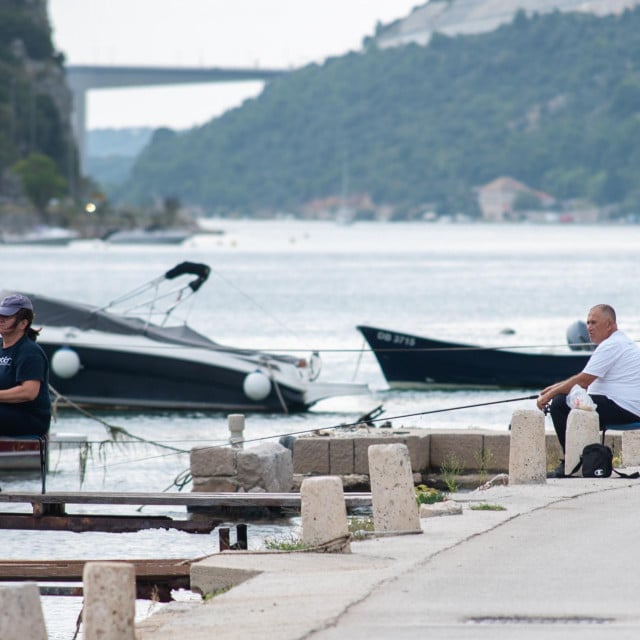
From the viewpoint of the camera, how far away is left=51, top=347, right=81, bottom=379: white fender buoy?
26984mm

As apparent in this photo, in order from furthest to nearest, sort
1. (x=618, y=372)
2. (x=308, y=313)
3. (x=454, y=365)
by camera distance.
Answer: (x=308, y=313) < (x=454, y=365) < (x=618, y=372)

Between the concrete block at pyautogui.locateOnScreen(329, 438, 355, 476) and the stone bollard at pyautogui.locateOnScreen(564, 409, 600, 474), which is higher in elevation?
the stone bollard at pyautogui.locateOnScreen(564, 409, 600, 474)

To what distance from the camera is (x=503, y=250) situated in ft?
515

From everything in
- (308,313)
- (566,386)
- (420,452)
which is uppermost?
(566,386)

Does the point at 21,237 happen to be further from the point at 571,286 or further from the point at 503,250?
the point at 571,286

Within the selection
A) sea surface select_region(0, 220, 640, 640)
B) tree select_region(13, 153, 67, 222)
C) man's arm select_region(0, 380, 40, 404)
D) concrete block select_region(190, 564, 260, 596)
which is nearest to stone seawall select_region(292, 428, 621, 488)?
sea surface select_region(0, 220, 640, 640)

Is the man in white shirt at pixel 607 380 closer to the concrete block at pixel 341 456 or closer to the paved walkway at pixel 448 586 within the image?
the paved walkway at pixel 448 586

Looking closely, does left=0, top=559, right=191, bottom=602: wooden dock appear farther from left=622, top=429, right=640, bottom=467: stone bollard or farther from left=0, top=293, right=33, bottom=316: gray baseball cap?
left=622, top=429, right=640, bottom=467: stone bollard

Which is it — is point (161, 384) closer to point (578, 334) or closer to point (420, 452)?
point (578, 334)

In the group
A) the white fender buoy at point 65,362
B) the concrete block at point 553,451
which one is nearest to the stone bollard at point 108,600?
the concrete block at point 553,451

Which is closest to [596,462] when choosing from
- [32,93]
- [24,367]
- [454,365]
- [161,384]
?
[24,367]

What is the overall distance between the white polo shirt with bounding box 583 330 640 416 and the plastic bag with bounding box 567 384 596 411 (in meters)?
0.09

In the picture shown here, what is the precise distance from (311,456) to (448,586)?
311 inches

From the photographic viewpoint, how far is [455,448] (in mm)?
15672
